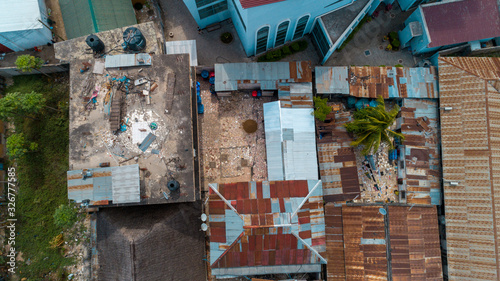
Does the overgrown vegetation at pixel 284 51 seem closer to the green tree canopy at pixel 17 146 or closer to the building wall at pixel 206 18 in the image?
the building wall at pixel 206 18

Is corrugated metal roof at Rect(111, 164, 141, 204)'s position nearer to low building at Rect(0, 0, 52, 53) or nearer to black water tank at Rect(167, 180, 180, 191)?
black water tank at Rect(167, 180, 180, 191)

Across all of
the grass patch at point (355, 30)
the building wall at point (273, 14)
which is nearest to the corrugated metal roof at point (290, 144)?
the building wall at point (273, 14)

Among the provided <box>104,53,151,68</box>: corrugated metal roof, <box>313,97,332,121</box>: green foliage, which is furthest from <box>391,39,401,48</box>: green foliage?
<box>104,53,151,68</box>: corrugated metal roof

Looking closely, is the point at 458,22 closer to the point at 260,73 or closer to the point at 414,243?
the point at 260,73

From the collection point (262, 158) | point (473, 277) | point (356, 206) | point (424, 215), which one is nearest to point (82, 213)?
point (262, 158)

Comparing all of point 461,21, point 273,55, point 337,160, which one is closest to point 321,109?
point 337,160

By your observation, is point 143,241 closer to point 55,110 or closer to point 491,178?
point 55,110
